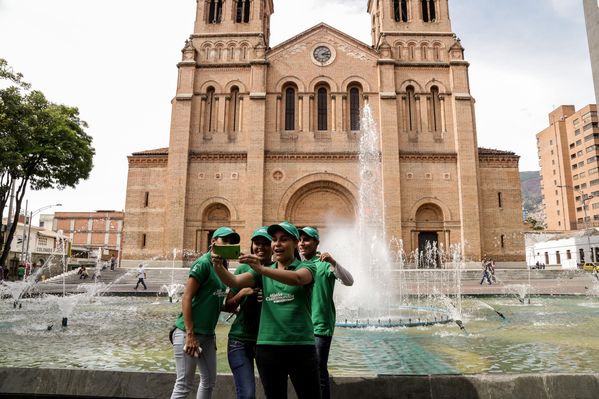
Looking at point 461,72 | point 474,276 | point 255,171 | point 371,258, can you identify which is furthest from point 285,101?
point 371,258

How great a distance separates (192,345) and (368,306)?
9.72 meters

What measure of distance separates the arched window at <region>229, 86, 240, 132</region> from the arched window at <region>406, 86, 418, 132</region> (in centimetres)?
1236

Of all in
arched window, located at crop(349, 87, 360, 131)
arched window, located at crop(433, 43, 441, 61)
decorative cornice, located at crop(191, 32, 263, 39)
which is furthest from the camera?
decorative cornice, located at crop(191, 32, 263, 39)

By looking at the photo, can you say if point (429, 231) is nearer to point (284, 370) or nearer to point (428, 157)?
point (428, 157)

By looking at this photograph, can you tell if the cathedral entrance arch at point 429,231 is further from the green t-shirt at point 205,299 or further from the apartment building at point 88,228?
the apartment building at point 88,228

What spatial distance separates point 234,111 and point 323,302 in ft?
94.2

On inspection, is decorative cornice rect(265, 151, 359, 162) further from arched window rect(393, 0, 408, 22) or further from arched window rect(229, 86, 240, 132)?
arched window rect(393, 0, 408, 22)

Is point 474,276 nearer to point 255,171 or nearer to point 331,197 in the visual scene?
point 331,197

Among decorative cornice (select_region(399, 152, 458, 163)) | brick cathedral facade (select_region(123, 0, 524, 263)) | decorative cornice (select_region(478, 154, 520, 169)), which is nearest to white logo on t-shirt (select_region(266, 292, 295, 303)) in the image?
brick cathedral facade (select_region(123, 0, 524, 263))

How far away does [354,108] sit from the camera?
31.0 m

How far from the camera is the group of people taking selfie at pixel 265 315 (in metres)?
2.79

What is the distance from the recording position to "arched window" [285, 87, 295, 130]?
30797 mm

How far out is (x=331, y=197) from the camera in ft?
98.2

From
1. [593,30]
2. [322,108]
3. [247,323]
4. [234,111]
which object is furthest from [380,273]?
[234,111]
